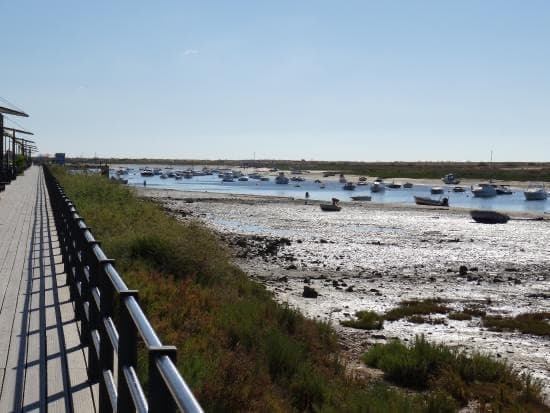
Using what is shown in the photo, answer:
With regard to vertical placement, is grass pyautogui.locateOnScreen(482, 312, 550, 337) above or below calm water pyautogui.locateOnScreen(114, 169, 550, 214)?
above

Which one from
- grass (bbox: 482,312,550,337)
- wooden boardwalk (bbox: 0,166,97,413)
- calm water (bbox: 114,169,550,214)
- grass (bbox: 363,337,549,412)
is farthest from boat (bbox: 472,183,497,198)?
wooden boardwalk (bbox: 0,166,97,413)

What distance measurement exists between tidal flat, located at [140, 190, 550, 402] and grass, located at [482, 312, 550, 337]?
9.7 inches

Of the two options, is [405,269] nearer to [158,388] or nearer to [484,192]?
[158,388]

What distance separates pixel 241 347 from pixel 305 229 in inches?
1265

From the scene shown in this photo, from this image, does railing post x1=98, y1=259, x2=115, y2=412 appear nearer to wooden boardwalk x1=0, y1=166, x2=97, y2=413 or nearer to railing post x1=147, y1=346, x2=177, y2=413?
wooden boardwalk x1=0, y1=166, x2=97, y2=413

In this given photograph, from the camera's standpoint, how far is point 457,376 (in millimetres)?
11242

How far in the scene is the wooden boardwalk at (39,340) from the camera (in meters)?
4.86

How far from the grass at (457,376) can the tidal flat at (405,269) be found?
551mm

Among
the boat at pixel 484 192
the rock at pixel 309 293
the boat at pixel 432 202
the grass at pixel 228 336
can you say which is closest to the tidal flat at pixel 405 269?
the rock at pixel 309 293

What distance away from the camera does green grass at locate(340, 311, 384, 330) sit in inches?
629

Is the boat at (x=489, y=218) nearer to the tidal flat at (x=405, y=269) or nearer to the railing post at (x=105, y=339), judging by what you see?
the tidal flat at (x=405, y=269)

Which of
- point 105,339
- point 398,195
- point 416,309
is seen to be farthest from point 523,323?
point 398,195

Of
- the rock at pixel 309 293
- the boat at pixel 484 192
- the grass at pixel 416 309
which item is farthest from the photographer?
the boat at pixel 484 192

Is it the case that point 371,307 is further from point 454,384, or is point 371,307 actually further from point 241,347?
point 241,347
